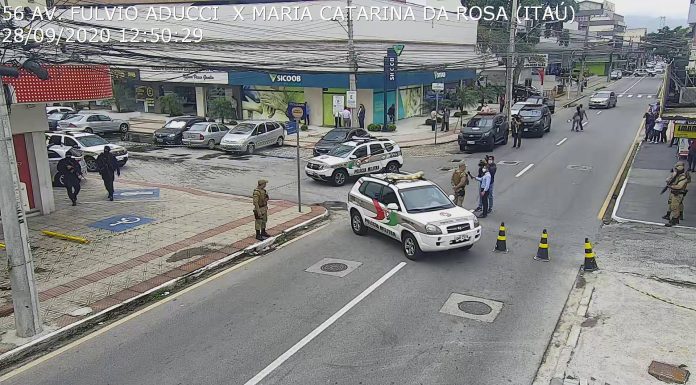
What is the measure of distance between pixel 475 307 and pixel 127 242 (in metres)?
8.63

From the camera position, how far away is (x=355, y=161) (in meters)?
21.5

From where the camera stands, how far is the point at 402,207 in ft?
41.6

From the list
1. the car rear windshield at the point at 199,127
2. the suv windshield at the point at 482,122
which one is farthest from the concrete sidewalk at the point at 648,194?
the car rear windshield at the point at 199,127

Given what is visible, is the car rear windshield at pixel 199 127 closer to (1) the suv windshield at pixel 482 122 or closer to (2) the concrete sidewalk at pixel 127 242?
(2) the concrete sidewalk at pixel 127 242

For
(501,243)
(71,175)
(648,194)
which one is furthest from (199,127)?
(648,194)

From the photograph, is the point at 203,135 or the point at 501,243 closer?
the point at 501,243

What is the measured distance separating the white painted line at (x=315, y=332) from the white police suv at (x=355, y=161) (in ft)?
31.5

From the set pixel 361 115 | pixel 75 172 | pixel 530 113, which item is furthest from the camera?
pixel 361 115

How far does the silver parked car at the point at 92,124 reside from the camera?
3372 centimetres

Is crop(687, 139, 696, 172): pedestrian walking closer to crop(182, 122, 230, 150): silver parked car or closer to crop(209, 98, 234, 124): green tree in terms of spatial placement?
crop(182, 122, 230, 150): silver parked car

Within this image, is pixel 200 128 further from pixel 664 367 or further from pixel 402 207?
pixel 664 367

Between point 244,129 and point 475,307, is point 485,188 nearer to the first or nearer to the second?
point 475,307

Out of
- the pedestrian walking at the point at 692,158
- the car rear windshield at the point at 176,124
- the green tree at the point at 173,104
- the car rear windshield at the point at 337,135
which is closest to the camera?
the pedestrian walking at the point at 692,158

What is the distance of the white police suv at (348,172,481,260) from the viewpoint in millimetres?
11898
